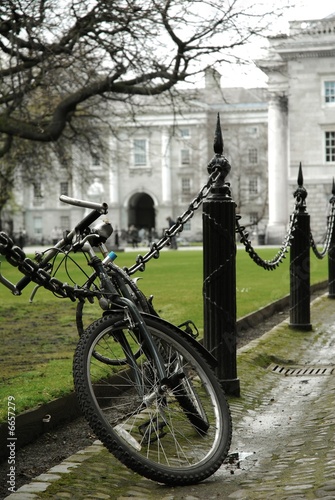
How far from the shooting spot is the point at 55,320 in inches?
408

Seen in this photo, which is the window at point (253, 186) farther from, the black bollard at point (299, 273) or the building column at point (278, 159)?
the black bollard at point (299, 273)

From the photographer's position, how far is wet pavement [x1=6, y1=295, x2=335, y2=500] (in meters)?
3.64

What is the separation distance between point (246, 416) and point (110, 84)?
44.2ft

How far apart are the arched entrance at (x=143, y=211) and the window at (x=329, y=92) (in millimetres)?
40245

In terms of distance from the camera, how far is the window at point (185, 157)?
88.5 metres

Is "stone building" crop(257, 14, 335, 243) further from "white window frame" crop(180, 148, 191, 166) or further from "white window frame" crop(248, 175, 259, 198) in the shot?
"white window frame" crop(180, 148, 191, 166)

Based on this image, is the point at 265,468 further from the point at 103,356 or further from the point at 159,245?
the point at 159,245

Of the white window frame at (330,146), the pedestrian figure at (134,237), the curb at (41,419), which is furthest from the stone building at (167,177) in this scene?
the curb at (41,419)

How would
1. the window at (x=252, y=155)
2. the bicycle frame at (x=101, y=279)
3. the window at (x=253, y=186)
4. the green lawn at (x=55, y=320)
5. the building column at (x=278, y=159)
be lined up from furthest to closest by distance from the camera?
the window at (x=253, y=186)
the window at (x=252, y=155)
the building column at (x=278, y=159)
the green lawn at (x=55, y=320)
the bicycle frame at (x=101, y=279)

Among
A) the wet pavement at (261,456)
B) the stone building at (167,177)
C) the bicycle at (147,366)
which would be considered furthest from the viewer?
the stone building at (167,177)

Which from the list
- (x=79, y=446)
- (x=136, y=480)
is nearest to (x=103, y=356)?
(x=136, y=480)

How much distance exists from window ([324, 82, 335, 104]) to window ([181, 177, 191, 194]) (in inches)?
1393

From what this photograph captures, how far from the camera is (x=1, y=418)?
14.9 feet

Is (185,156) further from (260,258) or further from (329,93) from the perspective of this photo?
(260,258)
